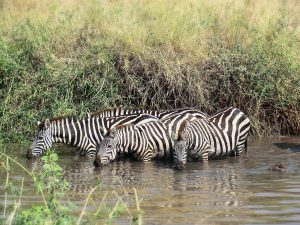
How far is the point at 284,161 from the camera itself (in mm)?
14102

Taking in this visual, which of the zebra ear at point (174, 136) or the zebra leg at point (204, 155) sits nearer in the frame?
the zebra ear at point (174, 136)

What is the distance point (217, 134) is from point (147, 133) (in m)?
1.26

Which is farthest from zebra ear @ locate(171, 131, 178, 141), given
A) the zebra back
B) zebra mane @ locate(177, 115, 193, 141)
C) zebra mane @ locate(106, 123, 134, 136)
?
the zebra back

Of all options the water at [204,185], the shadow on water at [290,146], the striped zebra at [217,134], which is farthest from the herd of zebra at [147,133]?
the shadow on water at [290,146]

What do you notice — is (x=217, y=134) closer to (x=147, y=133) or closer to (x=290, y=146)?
(x=147, y=133)

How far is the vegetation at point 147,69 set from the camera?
15953 mm

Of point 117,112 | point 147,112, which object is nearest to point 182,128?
point 147,112

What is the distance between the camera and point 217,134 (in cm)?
1505

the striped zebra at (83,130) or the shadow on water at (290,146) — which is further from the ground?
the striped zebra at (83,130)

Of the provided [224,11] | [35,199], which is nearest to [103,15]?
[224,11]

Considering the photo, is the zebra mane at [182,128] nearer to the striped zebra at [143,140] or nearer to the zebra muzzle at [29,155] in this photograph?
the striped zebra at [143,140]

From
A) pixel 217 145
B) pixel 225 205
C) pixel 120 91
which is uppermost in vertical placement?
pixel 120 91

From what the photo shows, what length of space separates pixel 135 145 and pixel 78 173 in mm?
1675

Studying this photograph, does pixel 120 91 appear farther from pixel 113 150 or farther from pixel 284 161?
pixel 284 161
